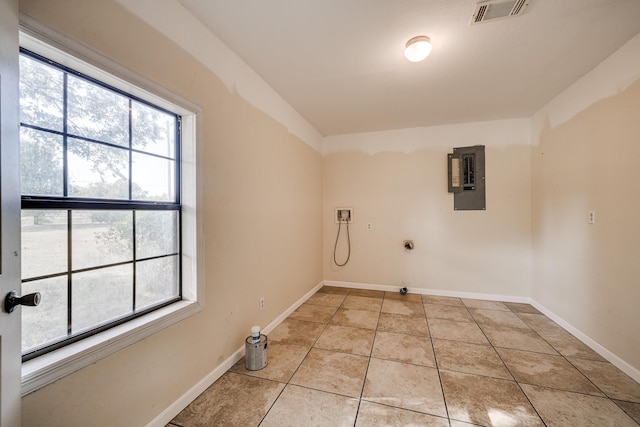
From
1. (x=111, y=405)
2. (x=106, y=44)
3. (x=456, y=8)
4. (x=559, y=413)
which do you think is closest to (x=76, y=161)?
(x=106, y=44)

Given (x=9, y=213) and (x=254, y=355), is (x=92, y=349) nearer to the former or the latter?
(x=9, y=213)

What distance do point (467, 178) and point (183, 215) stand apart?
140 inches

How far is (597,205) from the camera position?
7.40 feet

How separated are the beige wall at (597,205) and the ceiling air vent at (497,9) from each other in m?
1.10

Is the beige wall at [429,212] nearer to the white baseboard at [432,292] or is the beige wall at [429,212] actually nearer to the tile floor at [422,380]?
the white baseboard at [432,292]

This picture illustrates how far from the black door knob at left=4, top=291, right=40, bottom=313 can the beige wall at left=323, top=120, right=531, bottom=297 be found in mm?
3589

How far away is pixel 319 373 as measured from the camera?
1.95m

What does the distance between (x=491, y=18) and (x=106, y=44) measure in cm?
222

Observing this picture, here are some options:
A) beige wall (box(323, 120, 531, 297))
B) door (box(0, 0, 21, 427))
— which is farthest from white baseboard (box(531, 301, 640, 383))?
door (box(0, 0, 21, 427))

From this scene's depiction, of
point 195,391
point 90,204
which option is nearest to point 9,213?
point 90,204

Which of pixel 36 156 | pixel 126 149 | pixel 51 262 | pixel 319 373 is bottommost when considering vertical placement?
pixel 319 373

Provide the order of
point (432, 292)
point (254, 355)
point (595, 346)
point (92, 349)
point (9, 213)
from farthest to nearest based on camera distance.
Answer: point (432, 292), point (595, 346), point (254, 355), point (92, 349), point (9, 213)

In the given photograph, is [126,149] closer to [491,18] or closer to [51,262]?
[51,262]

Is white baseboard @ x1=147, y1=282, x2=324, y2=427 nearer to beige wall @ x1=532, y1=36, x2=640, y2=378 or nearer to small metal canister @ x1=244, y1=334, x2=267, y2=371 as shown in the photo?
small metal canister @ x1=244, y1=334, x2=267, y2=371
